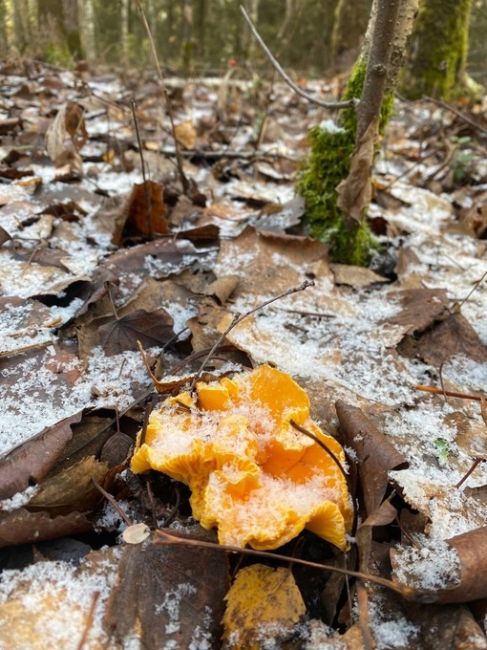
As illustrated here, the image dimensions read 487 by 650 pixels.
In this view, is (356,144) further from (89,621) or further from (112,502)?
(89,621)

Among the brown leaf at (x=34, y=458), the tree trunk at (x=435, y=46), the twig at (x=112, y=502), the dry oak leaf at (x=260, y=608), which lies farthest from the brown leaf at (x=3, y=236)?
the tree trunk at (x=435, y=46)

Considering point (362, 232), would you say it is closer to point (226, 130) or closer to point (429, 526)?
point (429, 526)

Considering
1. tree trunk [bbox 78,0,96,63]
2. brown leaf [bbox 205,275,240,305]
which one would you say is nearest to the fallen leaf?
brown leaf [bbox 205,275,240,305]

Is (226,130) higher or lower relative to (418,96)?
lower

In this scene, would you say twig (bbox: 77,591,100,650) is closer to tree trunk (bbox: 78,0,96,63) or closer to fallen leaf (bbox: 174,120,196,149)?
fallen leaf (bbox: 174,120,196,149)

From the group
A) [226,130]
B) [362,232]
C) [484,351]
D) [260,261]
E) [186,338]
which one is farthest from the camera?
[226,130]

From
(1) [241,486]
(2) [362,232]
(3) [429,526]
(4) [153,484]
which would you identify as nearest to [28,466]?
(4) [153,484]
